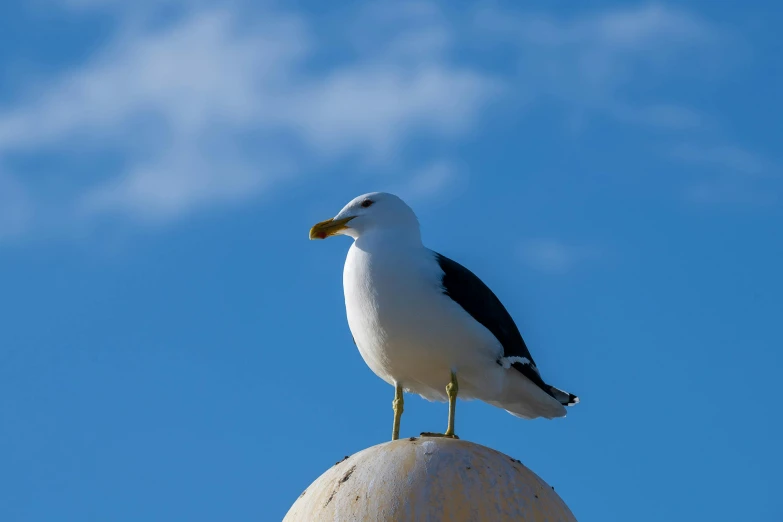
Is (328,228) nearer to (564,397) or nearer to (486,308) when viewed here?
(486,308)

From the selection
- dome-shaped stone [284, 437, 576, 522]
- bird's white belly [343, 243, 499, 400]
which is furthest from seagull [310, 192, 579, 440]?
dome-shaped stone [284, 437, 576, 522]

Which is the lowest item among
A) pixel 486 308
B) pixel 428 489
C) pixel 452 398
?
pixel 428 489

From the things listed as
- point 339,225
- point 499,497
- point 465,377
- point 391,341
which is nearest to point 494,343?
point 465,377

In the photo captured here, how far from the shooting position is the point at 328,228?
33.6 feet

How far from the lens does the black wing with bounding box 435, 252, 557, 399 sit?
962 centimetres

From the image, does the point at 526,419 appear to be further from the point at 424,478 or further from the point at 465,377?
the point at 424,478

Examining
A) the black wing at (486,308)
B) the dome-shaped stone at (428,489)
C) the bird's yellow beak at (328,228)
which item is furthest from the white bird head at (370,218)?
the dome-shaped stone at (428,489)

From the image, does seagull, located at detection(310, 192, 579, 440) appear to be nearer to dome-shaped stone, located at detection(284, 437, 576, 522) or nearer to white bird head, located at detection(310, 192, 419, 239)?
white bird head, located at detection(310, 192, 419, 239)

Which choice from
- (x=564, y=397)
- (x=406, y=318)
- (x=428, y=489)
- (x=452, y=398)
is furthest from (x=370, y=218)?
(x=428, y=489)

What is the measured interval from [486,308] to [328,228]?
1654 millimetres

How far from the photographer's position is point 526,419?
425 inches

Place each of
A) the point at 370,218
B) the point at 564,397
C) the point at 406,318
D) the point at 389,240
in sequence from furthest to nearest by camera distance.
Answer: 1. the point at 564,397
2. the point at 370,218
3. the point at 389,240
4. the point at 406,318

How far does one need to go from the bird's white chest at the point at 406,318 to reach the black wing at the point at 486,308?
0.15m

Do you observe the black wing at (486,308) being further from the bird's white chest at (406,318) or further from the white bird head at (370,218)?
the white bird head at (370,218)
